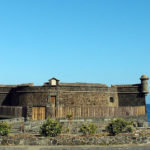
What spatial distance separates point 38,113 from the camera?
28766 millimetres

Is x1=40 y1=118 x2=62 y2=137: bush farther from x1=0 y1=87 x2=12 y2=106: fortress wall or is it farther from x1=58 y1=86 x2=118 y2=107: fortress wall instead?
x1=0 y1=87 x2=12 y2=106: fortress wall

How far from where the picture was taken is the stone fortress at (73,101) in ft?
95.1

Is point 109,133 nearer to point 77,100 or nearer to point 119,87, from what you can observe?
point 77,100

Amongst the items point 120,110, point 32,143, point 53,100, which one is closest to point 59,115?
point 53,100

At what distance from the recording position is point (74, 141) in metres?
14.6

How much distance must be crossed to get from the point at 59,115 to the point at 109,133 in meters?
13.8

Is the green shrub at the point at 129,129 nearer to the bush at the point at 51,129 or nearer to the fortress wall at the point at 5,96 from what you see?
the bush at the point at 51,129

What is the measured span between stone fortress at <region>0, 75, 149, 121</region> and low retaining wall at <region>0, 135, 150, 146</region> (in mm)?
13542

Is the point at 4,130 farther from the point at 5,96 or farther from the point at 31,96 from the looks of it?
the point at 5,96

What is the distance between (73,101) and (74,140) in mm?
15793

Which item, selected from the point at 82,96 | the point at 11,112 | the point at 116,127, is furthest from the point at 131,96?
the point at 11,112

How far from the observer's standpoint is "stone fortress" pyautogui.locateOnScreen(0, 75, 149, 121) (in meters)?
29.0


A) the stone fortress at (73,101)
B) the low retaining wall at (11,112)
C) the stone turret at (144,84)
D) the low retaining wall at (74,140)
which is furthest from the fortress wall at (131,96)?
the low retaining wall at (74,140)

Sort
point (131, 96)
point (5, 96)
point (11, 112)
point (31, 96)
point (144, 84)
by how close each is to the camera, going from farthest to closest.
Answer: point (5, 96) → point (131, 96) → point (144, 84) → point (31, 96) → point (11, 112)
